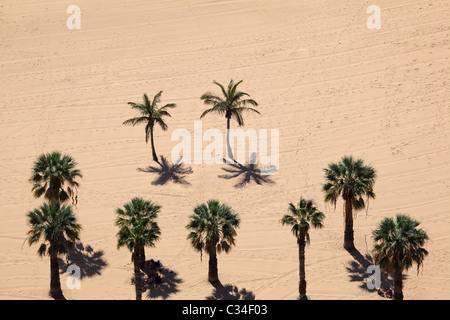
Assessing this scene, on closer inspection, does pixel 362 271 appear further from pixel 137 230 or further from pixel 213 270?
pixel 137 230

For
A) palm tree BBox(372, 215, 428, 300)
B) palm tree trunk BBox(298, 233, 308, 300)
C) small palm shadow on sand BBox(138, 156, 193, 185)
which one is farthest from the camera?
small palm shadow on sand BBox(138, 156, 193, 185)

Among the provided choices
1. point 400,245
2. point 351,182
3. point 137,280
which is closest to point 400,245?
point 400,245

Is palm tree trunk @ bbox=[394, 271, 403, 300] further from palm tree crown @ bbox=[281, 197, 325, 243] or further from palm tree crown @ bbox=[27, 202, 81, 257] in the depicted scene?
palm tree crown @ bbox=[27, 202, 81, 257]

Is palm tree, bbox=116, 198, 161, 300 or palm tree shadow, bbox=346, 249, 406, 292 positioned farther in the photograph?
palm tree shadow, bbox=346, 249, 406, 292

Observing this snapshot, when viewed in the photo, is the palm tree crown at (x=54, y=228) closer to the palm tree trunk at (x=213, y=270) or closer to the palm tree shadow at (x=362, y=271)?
the palm tree trunk at (x=213, y=270)

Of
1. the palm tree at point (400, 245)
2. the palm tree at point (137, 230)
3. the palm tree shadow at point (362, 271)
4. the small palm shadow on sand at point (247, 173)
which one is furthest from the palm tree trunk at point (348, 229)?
the palm tree at point (137, 230)

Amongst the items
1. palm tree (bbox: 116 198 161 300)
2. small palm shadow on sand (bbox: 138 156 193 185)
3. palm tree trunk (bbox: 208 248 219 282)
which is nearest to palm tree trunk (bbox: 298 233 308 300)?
palm tree trunk (bbox: 208 248 219 282)

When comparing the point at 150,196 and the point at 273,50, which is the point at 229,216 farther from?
the point at 273,50

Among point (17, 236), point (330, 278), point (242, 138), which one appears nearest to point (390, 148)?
point (242, 138)
